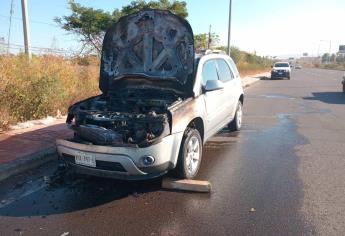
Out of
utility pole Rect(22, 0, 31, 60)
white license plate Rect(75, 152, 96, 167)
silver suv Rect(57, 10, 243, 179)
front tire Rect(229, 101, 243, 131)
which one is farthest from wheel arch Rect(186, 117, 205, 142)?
utility pole Rect(22, 0, 31, 60)

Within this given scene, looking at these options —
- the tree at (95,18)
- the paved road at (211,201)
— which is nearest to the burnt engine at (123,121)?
the paved road at (211,201)

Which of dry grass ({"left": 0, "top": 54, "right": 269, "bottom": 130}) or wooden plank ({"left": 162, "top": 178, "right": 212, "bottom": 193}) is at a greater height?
dry grass ({"left": 0, "top": 54, "right": 269, "bottom": 130})

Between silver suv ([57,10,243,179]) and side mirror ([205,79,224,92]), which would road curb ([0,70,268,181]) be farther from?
side mirror ([205,79,224,92])

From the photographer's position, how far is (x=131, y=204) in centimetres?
477

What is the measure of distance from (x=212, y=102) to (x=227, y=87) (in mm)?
1289

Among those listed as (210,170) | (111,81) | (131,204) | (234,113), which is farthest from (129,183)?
(234,113)

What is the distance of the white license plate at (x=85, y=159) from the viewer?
4.82 m

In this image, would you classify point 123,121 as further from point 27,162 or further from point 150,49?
point 27,162

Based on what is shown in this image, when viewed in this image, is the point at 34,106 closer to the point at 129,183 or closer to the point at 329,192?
the point at 129,183

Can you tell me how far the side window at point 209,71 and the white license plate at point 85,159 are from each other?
2209 millimetres

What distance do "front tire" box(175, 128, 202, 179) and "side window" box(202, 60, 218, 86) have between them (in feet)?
3.23

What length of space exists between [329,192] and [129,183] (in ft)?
8.87

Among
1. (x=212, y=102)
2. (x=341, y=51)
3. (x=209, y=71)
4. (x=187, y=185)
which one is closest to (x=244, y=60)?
(x=209, y=71)

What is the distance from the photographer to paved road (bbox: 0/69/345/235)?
13.5 ft
